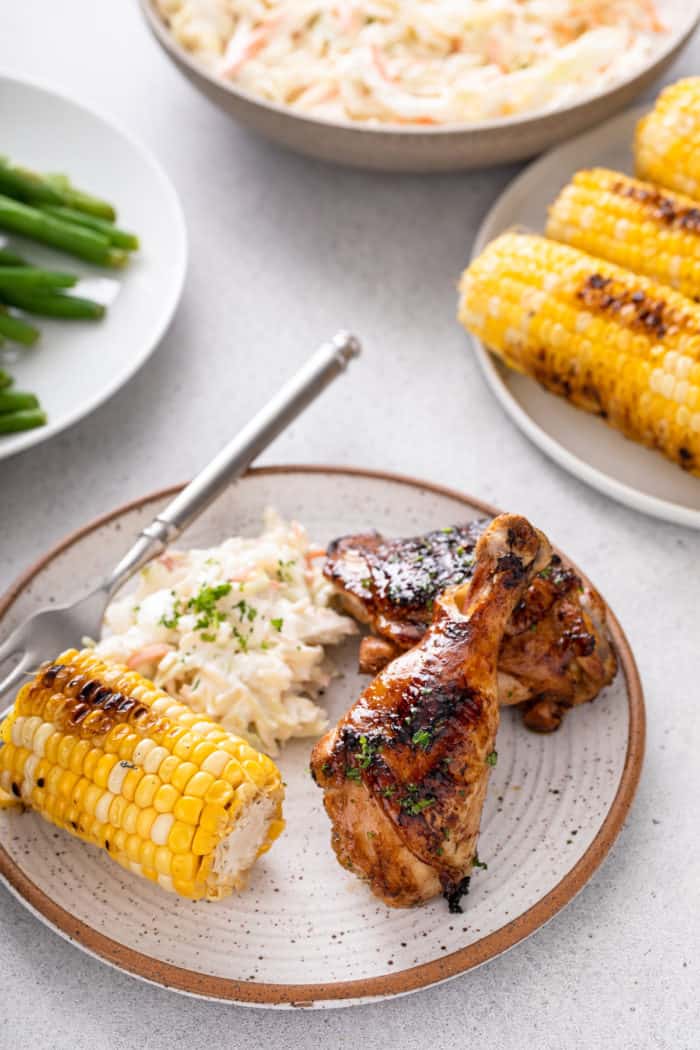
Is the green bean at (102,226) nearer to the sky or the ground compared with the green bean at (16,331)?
nearer to the sky

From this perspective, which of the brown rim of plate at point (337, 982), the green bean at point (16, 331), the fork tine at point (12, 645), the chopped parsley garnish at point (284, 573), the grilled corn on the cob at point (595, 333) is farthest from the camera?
the green bean at point (16, 331)

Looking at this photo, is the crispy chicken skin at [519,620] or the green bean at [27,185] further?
the green bean at [27,185]

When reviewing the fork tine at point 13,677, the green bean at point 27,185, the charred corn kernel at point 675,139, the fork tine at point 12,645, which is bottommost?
the fork tine at point 13,677

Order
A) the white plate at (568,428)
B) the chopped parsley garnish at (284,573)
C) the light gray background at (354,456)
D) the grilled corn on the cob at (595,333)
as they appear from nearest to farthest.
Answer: the light gray background at (354,456), the chopped parsley garnish at (284,573), the grilled corn on the cob at (595,333), the white plate at (568,428)

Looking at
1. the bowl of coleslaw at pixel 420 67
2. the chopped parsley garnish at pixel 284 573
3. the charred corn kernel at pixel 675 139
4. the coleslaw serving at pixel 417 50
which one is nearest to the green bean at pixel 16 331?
the bowl of coleslaw at pixel 420 67

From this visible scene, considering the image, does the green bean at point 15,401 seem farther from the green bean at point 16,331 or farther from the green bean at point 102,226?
the green bean at point 102,226
